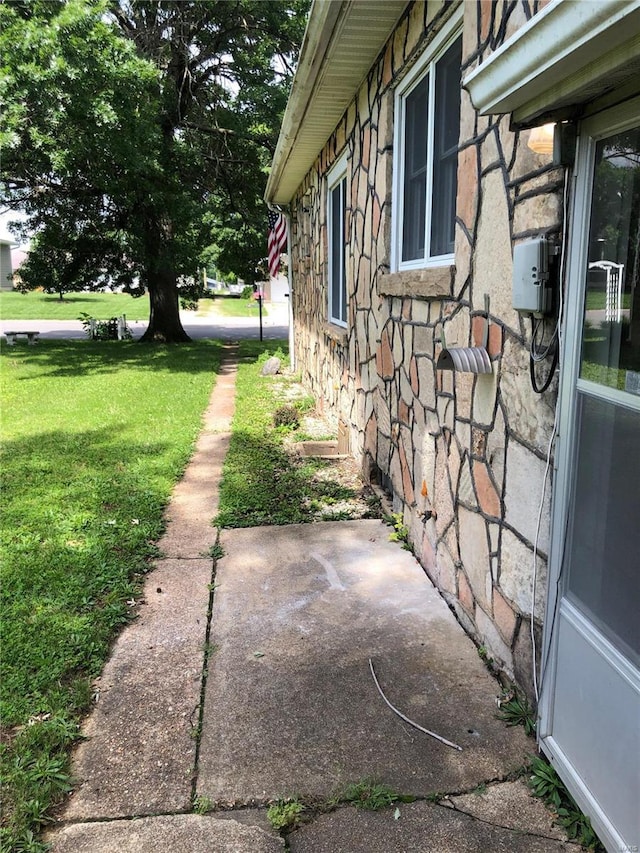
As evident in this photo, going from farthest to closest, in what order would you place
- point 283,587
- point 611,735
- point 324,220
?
point 324,220 → point 283,587 → point 611,735

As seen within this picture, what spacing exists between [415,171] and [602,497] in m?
→ 2.69

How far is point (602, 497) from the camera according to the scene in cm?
184

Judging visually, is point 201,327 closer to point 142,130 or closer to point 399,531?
point 142,130

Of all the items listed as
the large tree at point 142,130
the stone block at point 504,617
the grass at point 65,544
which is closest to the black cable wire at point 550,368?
the stone block at point 504,617

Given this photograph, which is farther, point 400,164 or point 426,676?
point 400,164

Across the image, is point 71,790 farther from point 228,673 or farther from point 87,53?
point 87,53

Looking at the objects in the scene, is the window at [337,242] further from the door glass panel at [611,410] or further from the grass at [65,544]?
the door glass panel at [611,410]

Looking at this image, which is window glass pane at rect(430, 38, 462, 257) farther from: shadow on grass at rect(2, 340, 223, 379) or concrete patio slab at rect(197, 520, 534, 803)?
shadow on grass at rect(2, 340, 223, 379)

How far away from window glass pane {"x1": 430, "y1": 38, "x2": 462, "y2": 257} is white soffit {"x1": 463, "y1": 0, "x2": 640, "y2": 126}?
4.41 feet

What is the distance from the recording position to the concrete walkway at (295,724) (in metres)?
1.96

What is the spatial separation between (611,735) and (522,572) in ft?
2.25

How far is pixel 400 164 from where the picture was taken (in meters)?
4.03

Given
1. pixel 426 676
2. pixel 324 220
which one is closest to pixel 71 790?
pixel 426 676

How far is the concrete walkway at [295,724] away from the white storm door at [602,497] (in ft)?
0.98
